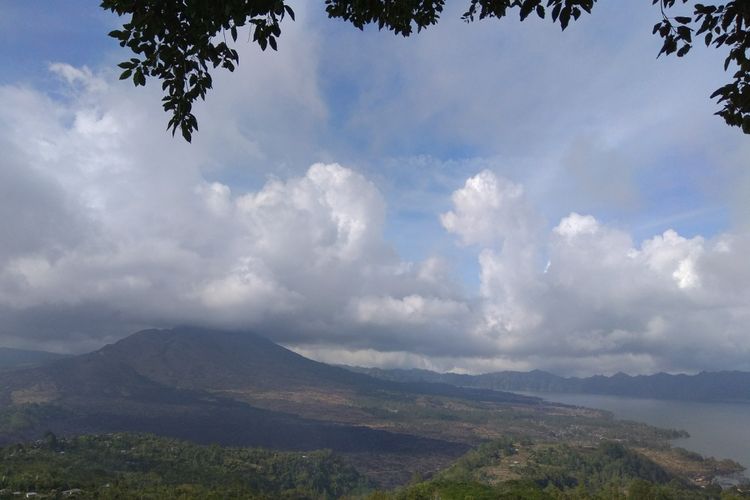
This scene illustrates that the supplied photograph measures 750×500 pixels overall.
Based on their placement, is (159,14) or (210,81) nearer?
(159,14)

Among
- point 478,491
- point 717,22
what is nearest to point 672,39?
point 717,22

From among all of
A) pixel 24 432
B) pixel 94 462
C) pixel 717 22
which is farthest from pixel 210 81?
pixel 24 432

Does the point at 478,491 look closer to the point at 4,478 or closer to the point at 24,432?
the point at 4,478

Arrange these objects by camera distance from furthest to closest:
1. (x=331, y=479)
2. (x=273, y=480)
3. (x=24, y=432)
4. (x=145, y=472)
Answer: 1. (x=24, y=432)
2. (x=331, y=479)
3. (x=273, y=480)
4. (x=145, y=472)

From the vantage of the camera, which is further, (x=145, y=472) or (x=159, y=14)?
(x=145, y=472)

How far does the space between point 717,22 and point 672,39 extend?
0.39 meters

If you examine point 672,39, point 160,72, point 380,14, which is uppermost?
point 380,14

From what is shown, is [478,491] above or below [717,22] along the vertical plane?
below

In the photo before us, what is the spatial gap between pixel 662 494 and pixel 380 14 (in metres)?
96.0

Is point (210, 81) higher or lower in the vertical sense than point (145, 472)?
higher

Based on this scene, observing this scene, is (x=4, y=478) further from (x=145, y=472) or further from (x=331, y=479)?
(x=331, y=479)

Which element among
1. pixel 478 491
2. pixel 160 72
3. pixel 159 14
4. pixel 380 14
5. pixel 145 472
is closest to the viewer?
pixel 159 14

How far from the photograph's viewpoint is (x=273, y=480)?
122 metres

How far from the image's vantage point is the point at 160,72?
17.3ft
